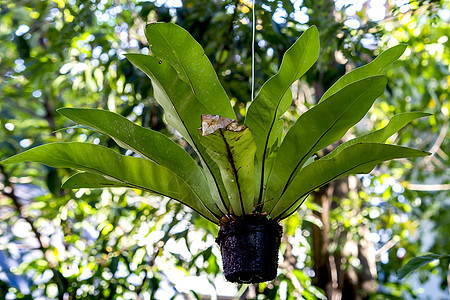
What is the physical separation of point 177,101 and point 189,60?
71mm

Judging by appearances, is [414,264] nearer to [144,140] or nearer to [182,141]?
[144,140]

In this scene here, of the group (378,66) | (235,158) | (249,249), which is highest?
(378,66)

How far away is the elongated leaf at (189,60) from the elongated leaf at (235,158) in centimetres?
10

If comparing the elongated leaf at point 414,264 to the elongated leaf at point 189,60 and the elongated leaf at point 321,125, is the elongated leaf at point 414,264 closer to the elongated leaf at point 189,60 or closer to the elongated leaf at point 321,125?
the elongated leaf at point 321,125

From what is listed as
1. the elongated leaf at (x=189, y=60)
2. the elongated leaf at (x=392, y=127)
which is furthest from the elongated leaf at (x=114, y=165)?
the elongated leaf at (x=392, y=127)

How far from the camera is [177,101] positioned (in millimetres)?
731

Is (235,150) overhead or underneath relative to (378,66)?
underneath

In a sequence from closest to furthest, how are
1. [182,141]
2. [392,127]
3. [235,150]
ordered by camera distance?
1. [235,150]
2. [392,127]
3. [182,141]

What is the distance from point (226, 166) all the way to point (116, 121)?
0.59 ft

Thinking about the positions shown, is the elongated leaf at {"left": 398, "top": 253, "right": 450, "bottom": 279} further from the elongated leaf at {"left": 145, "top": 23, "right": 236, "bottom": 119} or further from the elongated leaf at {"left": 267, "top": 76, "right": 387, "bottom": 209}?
the elongated leaf at {"left": 145, "top": 23, "right": 236, "bottom": 119}

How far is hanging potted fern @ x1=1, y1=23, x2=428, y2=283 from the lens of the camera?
699 mm

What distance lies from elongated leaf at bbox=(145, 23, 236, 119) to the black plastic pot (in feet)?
0.61

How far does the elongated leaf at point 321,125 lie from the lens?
0.66m

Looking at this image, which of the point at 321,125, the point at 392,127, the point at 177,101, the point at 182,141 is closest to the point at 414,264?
the point at 392,127
